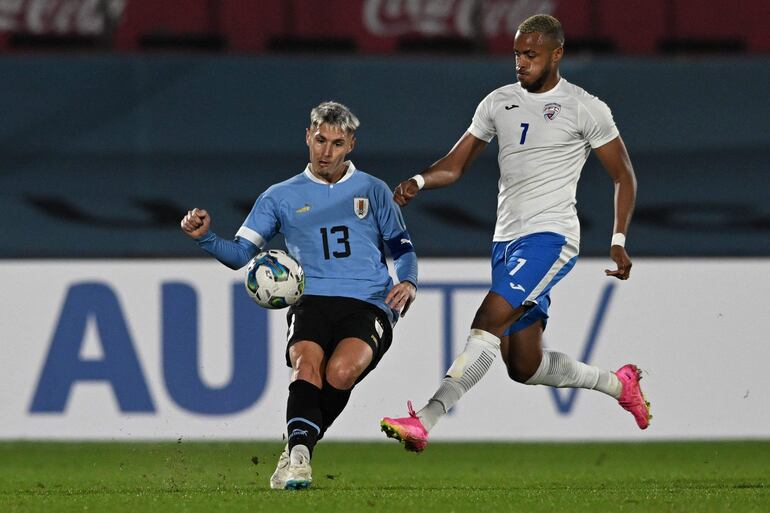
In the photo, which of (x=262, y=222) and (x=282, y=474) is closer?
(x=282, y=474)

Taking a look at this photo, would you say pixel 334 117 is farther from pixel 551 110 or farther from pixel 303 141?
pixel 303 141

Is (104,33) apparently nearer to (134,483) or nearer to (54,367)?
(54,367)

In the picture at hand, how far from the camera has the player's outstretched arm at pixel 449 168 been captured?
225 inches

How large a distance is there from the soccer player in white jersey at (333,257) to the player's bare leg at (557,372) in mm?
593

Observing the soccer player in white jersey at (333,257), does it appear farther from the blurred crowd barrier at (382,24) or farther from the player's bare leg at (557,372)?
the blurred crowd barrier at (382,24)

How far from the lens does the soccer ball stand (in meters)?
5.62

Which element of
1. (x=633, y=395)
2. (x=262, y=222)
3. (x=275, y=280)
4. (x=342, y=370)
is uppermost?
(x=262, y=222)

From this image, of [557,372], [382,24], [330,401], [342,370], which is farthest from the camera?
[382,24]

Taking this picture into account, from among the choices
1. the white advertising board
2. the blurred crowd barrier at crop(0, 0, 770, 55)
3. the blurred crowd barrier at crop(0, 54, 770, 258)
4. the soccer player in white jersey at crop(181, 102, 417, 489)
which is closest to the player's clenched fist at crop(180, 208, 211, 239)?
the soccer player in white jersey at crop(181, 102, 417, 489)

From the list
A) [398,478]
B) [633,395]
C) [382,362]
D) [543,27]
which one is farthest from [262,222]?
[382,362]

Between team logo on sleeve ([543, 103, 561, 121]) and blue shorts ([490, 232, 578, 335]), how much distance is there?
48 cm

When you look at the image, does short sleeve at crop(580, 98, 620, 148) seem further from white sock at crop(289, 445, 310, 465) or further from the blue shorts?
white sock at crop(289, 445, 310, 465)

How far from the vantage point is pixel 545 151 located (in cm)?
593

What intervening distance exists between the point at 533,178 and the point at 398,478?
5.73ft
